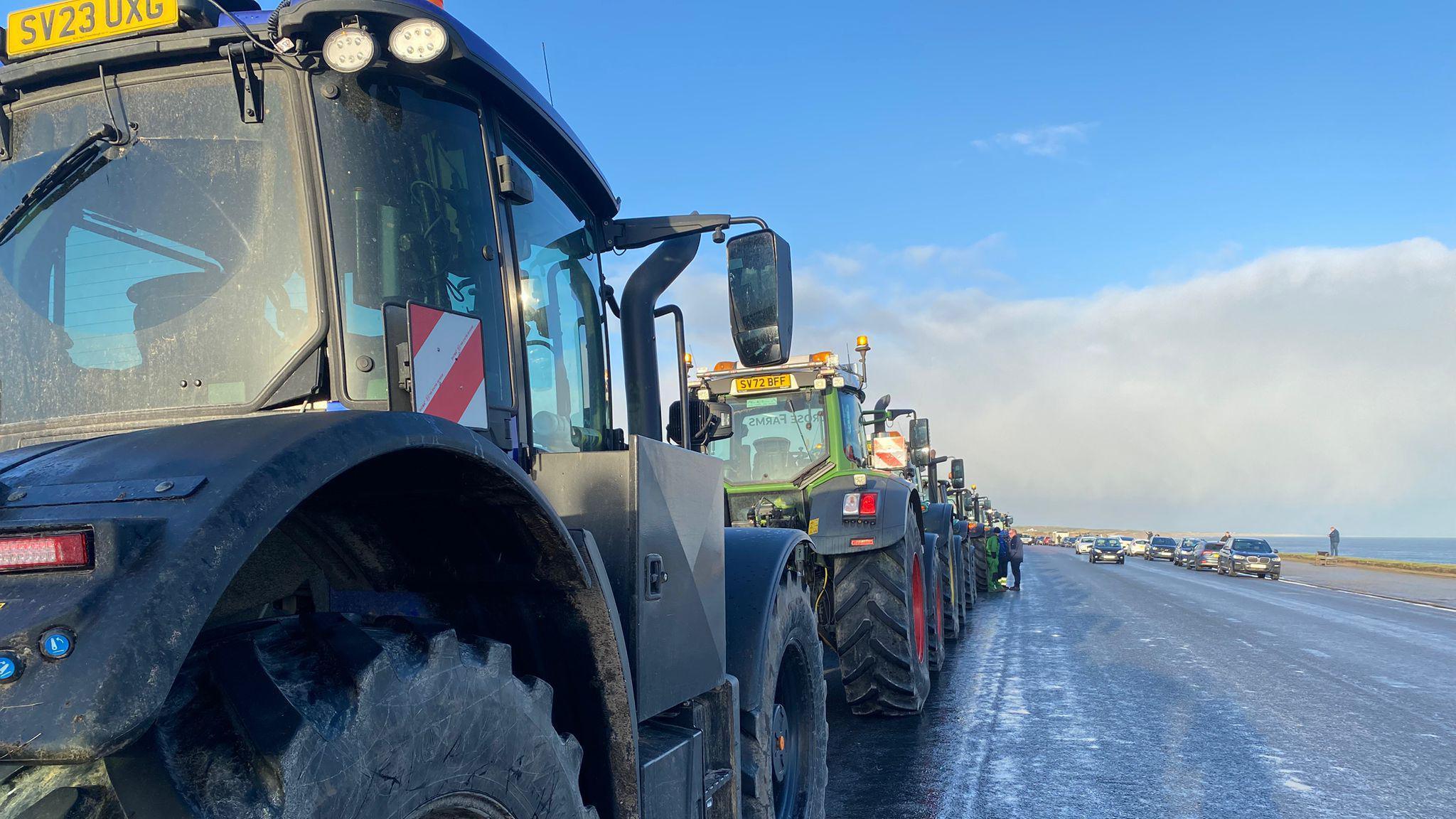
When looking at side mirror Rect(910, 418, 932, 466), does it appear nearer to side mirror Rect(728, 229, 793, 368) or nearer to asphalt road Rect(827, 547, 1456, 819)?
asphalt road Rect(827, 547, 1456, 819)

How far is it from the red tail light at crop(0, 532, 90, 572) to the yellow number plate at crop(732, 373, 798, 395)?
7.49m

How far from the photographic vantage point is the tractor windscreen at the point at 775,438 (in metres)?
8.55

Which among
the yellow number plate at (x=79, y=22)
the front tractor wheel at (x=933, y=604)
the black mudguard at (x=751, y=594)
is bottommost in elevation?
the front tractor wheel at (x=933, y=604)

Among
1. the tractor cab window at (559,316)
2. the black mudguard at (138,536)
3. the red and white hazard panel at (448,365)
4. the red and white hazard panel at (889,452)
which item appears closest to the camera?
the black mudguard at (138,536)

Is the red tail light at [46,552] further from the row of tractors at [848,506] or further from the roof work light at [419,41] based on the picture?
the row of tractors at [848,506]

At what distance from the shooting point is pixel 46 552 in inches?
47.4

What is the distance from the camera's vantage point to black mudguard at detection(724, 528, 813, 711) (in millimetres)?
3410

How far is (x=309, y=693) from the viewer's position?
1427mm

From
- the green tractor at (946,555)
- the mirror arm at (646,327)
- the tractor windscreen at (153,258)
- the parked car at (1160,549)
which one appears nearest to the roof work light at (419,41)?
the tractor windscreen at (153,258)

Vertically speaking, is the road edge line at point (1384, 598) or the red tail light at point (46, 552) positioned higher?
the red tail light at point (46, 552)

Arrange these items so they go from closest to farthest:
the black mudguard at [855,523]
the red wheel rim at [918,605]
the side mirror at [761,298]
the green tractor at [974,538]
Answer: the side mirror at [761,298]
the black mudguard at [855,523]
the red wheel rim at [918,605]
the green tractor at [974,538]

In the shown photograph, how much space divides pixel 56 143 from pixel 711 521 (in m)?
2.06

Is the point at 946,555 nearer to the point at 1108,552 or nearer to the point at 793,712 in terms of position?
the point at 793,712

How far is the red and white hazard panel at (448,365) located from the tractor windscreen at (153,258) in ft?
0.93
